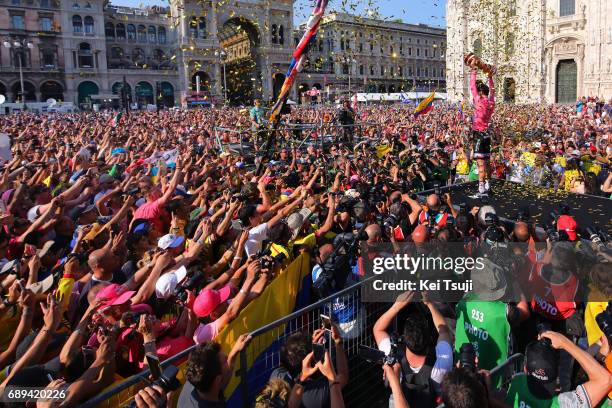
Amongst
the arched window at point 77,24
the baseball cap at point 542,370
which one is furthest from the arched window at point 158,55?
the baseball cap at point 542,370

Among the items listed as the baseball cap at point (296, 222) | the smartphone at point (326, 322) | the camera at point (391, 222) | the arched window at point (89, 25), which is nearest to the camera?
the smartphone at point (326, 322)

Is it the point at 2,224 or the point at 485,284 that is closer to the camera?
the point at 485,284

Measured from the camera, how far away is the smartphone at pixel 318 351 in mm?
3041

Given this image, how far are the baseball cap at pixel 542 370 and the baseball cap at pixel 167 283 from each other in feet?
9.19

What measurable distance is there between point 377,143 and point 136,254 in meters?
10.9

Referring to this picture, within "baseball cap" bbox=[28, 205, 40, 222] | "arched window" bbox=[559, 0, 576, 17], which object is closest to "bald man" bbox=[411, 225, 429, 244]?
"baseball cap" bbox=[28, 205, 40, 222]

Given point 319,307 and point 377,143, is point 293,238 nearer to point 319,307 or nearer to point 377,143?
point 319,307

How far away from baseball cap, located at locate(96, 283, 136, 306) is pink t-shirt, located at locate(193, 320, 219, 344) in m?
0.69

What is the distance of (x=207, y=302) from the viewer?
3.77m

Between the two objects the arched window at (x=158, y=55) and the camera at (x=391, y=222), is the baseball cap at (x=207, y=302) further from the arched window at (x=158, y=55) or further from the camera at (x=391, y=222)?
the arched window at (x=158, y=55)

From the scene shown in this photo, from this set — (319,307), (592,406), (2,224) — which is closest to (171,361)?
(319,307)

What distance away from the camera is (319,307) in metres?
4.24

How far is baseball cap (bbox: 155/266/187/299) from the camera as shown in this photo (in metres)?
3.96

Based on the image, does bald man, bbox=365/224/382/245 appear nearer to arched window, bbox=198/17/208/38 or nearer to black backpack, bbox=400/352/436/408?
black backpack, bbox=400/352/436/408
